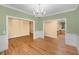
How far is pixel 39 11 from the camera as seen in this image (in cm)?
150

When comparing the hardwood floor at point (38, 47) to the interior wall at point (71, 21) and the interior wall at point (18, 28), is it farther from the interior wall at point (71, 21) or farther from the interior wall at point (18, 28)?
the interior wall at point (71, 21)

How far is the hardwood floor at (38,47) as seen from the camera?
1452 millimetres

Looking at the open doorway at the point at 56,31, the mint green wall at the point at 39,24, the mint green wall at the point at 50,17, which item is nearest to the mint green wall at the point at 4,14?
the mint green wall at the point at 50,17

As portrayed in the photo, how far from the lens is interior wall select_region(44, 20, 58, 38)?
5.19 ft

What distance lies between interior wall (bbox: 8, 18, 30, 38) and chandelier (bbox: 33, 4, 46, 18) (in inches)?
9.3

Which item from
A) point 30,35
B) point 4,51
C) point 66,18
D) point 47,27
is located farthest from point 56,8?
point 4,51

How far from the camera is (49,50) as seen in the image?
1.48m

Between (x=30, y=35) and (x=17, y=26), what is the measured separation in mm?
290

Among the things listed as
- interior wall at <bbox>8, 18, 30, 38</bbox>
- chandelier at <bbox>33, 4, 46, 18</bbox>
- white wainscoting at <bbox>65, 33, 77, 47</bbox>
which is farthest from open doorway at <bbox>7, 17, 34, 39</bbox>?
white wainscoting at <bbox>65, 33, 77, 47</bbox>

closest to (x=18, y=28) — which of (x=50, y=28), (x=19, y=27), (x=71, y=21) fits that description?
(x=19, y=27)

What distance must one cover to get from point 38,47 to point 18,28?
0.50 m

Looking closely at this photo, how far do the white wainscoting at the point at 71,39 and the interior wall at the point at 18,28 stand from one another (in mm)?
709

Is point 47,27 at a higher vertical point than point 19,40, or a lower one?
higher
